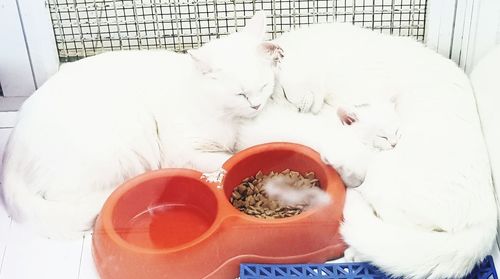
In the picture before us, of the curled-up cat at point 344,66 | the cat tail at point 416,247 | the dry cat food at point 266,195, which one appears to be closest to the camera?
the cat tail at point 416,247

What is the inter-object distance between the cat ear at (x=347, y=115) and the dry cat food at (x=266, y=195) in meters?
0.12

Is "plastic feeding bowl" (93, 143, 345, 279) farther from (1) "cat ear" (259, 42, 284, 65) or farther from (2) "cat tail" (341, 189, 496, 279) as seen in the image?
(1) "cat ear" (259, 42, 284, 65)

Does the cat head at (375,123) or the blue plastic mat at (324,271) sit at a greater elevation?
the cat head at (375,123)

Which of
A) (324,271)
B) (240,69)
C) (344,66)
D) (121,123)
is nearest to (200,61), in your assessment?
(240,69)

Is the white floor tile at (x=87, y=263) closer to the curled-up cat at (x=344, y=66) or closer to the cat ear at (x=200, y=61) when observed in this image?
the cat ear at (x=200, y=61)

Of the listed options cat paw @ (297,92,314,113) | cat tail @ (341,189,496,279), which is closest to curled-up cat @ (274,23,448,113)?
cat paw @ (297,92,314,113)

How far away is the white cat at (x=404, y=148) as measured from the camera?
123 centimetres

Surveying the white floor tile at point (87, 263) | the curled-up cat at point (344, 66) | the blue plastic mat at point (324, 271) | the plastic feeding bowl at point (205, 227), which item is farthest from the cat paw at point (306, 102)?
the white floor tile at point (87, 263)

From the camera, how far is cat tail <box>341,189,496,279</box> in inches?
47.4

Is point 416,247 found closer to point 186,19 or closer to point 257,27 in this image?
point 257,27

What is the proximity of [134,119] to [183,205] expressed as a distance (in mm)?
215

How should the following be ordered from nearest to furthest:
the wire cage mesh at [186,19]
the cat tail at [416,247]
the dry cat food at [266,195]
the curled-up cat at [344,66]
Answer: the cat tail at [416,247], the dry cat food at [266,195], the curled-up cat at [344,66], the wire cage mesh at [186,19]

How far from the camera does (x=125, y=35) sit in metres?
1.59

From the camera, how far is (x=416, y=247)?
122cm
